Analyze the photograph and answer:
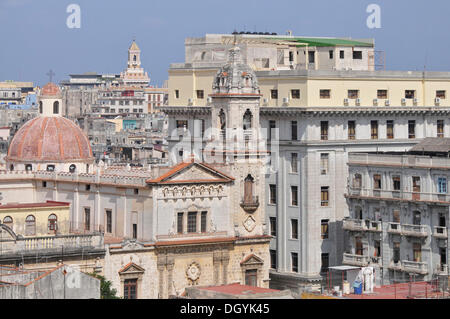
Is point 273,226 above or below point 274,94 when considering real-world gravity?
below

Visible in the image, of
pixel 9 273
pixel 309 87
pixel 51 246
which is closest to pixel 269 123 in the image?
pixel 309 87

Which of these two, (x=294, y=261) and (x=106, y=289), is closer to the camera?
(x=106, y=289)

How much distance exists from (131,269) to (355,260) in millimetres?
17436

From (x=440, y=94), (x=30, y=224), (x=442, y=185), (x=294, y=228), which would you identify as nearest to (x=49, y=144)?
(x=30, y=224)

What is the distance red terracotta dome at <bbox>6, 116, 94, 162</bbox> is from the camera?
120 metres

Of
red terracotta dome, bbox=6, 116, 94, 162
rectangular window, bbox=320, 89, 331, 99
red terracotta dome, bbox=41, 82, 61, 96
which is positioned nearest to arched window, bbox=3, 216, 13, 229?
red terracotta dome, bbox=6, 116, 94, 162

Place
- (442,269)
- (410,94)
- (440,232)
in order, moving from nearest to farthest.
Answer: (442,269) → (440,232) → (410,94)

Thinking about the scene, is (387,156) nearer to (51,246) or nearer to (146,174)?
(146,174)

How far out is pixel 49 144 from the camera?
120m

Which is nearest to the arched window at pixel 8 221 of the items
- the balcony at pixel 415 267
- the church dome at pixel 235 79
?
the church dome at pixel 235 79

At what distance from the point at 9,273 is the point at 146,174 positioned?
32.1 metres

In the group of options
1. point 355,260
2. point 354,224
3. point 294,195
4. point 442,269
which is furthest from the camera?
point 294,195

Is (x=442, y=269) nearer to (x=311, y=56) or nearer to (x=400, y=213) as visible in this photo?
A: (x=400, y=213)

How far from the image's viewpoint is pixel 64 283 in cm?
7712
